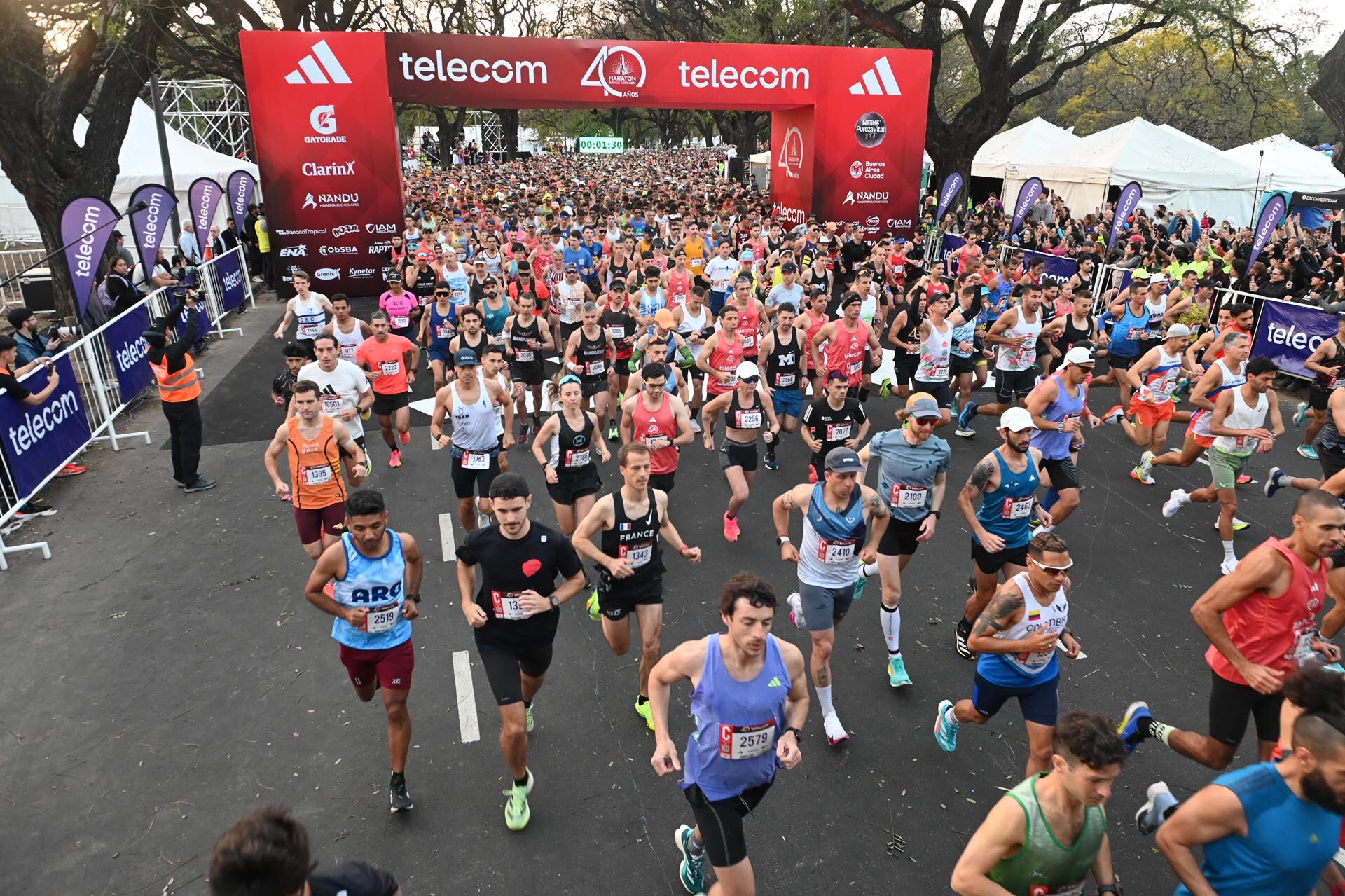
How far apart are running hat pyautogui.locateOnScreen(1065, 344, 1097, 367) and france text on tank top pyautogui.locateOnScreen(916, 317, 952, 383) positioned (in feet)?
7.73

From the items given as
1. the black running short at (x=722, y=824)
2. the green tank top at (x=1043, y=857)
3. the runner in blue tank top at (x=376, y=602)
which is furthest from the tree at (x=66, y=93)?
the green tank top at (x=1043, y=857)

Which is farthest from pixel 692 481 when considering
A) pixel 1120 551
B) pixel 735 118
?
pixel 735 118

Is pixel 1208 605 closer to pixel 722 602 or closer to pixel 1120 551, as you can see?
pixel 722 602

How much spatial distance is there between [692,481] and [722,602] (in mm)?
5669

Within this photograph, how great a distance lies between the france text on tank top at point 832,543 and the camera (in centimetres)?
504

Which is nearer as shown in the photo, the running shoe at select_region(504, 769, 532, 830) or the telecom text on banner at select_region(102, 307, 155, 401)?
the running shoe at select_region(504, 769, 532, 830)

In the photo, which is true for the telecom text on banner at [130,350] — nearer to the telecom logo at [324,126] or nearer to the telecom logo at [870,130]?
the telecom logo at [324,126]

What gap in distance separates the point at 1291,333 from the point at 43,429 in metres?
16.8

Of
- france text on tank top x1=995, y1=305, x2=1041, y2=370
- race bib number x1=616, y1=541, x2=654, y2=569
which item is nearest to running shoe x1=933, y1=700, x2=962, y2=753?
race bib number x1=616, y1=541, x2=654, y2=569

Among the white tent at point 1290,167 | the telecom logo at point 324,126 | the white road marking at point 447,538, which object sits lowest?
the white road marking at point 447,538

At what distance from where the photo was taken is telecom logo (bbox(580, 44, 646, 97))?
19.5 m

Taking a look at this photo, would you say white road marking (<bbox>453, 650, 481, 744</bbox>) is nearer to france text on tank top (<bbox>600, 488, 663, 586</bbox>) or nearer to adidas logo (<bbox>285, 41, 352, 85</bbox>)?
france text on tank top (<bbox>600, 488, 663, 586</bbox>)

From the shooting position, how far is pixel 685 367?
10773 millimetres

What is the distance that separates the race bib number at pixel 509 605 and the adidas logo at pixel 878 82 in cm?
2012
